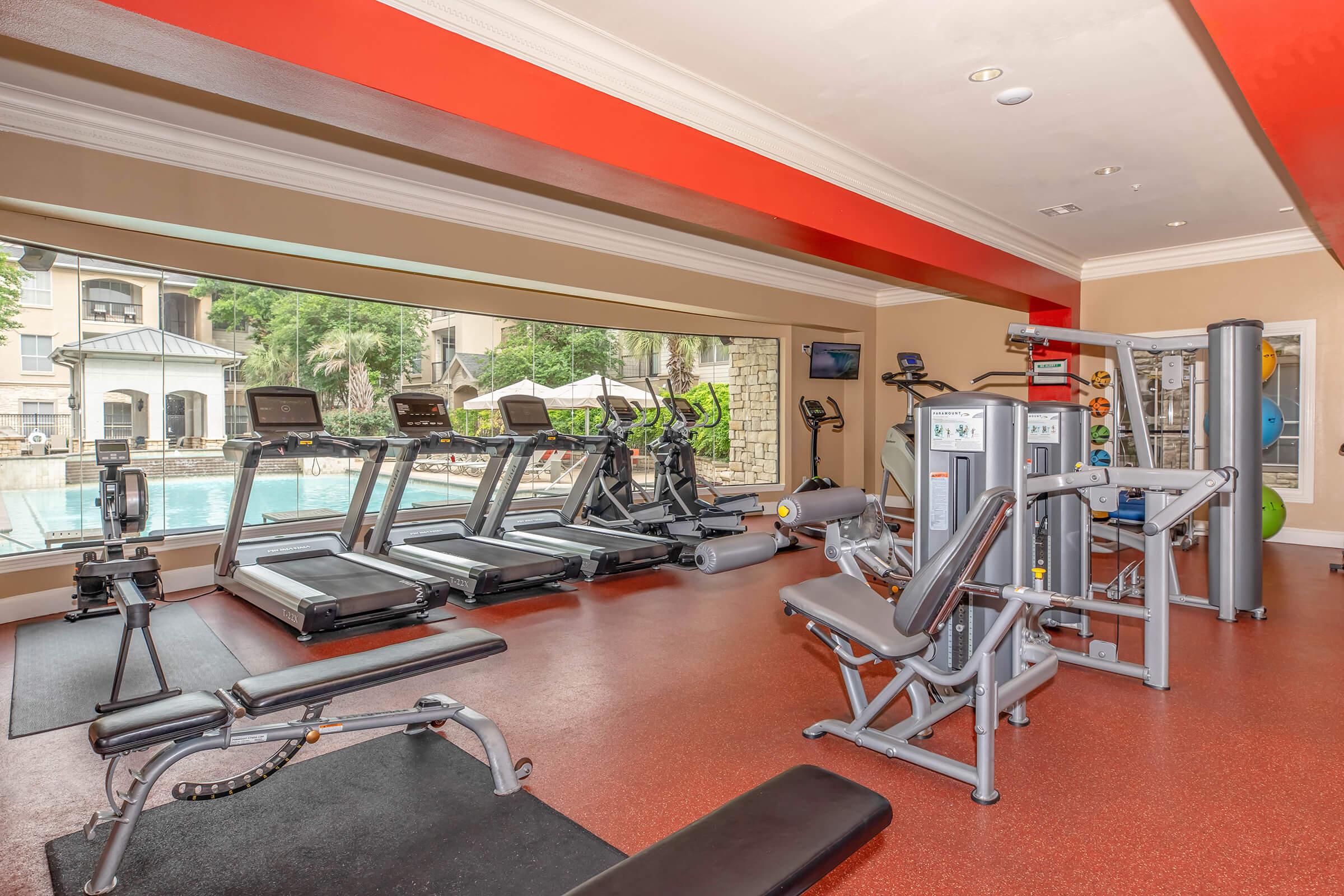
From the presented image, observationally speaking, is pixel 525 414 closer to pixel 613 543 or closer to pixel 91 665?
pixel 613 543

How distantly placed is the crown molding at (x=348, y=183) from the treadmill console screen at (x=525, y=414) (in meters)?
1.39

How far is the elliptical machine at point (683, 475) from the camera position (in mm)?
6883

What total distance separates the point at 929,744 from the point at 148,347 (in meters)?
5.58

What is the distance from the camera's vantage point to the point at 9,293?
455 cm

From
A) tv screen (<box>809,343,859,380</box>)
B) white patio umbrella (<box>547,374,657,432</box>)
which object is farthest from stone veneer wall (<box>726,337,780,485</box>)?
white patio umbrella (<box>547,374,657,432</box>)

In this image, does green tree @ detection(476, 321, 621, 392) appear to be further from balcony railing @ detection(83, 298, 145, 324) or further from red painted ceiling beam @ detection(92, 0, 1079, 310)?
red painted ceiling beam @ detection(92, 0, 1079, 310)

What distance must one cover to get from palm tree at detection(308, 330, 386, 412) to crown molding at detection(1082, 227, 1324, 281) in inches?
291

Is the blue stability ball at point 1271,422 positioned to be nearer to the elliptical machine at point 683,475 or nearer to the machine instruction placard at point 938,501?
the elliptical machine at point 683,475

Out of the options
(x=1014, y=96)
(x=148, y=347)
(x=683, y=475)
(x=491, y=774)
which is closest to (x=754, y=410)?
(x=683, y=475)

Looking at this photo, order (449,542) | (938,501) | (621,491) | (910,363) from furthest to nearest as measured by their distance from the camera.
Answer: (910,363)
(621,491)
(449,542)
(938,501)

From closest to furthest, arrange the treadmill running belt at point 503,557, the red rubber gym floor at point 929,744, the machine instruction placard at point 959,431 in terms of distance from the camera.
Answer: the red rubber gym floor at point 929,744, the machine instruction placard at point 959,431, the treadmill running belt at point 503,557

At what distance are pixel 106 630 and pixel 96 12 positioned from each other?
344cm

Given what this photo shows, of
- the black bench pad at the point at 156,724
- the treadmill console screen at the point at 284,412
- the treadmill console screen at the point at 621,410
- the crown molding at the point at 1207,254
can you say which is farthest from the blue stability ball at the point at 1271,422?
the black bench pad at the point at 156,724

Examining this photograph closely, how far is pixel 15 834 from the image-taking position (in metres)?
2.21
